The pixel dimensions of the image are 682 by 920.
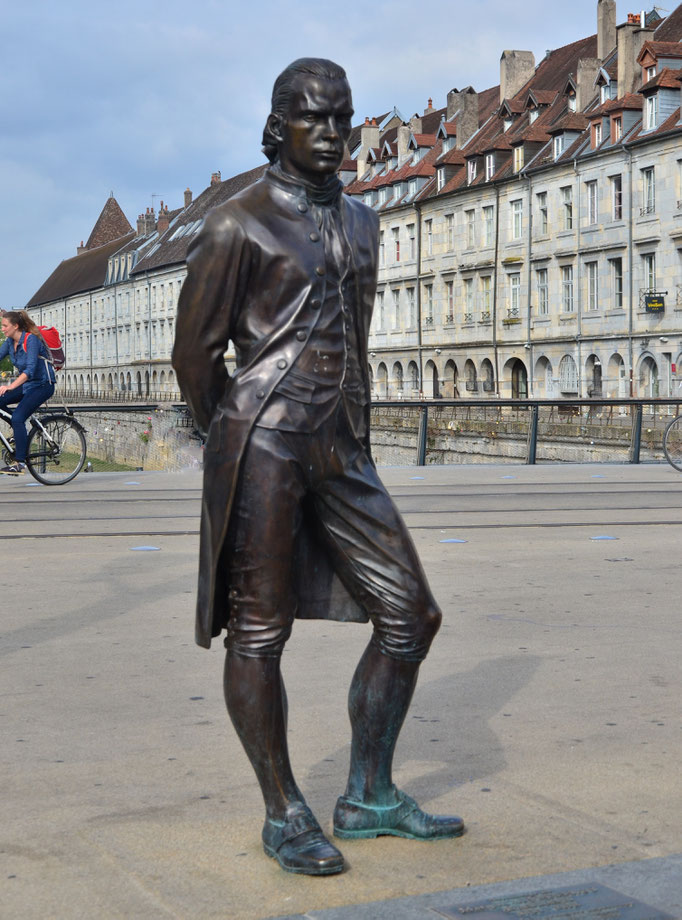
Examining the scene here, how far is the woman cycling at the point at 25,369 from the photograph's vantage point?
14.4 meters

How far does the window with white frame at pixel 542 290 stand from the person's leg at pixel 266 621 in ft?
181

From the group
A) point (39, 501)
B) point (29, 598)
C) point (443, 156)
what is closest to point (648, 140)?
point (443, 156)

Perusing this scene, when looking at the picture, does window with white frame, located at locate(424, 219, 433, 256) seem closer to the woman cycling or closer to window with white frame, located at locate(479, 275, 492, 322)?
window with white frame, located at locate(479, 275, 492, 322)

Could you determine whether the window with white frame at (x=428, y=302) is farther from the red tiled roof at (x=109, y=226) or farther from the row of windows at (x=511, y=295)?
the red tiled roof at (x=109, y=226)

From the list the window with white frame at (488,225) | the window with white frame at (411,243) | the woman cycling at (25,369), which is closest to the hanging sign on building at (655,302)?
the window with white frame at (488,225)

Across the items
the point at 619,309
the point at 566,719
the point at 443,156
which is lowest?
the point at 566,719

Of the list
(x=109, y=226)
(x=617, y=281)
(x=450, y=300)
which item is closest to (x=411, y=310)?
(x=450, y=300)

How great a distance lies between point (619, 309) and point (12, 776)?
1929 inches

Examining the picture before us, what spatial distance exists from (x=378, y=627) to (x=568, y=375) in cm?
5269

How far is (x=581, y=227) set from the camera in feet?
180

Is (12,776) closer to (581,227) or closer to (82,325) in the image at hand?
(581,227)

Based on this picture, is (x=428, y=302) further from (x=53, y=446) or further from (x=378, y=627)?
(x=378, y=627)

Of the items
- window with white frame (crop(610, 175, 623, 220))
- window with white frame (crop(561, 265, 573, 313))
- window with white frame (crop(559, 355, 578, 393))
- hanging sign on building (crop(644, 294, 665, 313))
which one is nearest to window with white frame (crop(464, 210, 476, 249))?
window with white frame (crop(561, 265, 573, 313))

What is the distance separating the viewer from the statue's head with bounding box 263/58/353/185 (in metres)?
3.44
